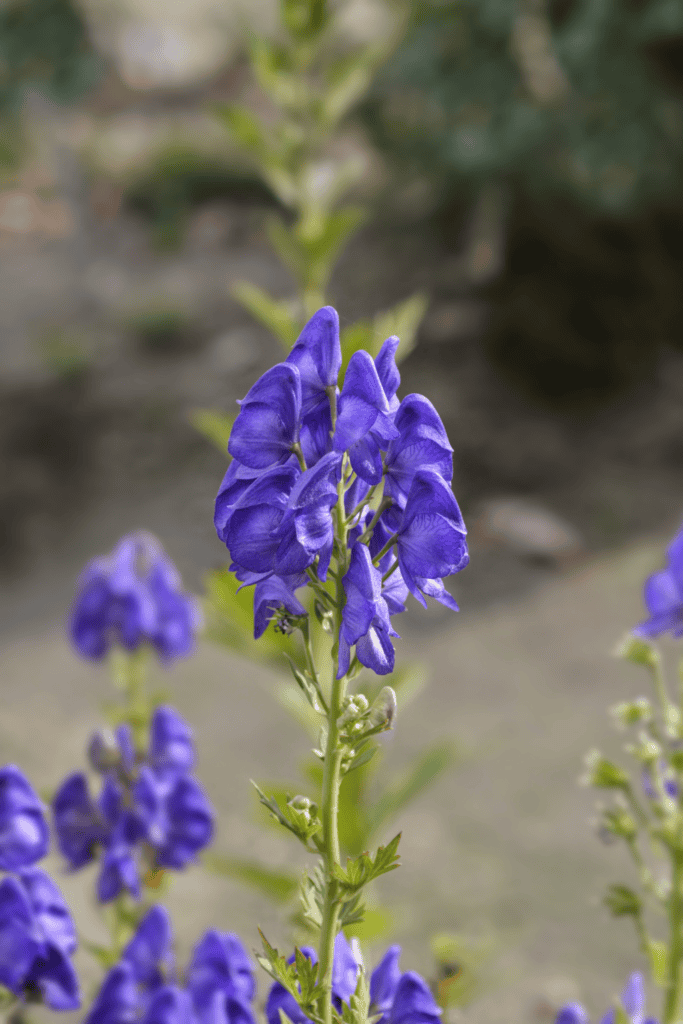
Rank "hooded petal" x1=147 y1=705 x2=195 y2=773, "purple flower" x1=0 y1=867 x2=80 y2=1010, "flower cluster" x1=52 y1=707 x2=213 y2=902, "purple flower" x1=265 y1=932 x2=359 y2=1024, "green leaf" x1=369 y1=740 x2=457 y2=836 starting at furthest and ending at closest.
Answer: "green leaf" x1=369 y1=740 x2=457 y2=836
"hooded petal" x1=147 y1=705 x2=195 y2=773
"flower cluster" x1=52 y1=707 x2=213 y2=902
"purple flower" x1=0 y1=867 x2=80 y2=1010
"purple flower" x1=265 y1=932 x2=359 y2=1024

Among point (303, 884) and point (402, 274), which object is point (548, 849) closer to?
point (303, 884)

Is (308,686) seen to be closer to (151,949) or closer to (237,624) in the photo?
(151,949)

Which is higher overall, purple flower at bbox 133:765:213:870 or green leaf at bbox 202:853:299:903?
green leaf at bbox 202:853:299:903

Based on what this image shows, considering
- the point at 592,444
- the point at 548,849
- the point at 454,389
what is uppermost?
the point at 454,389

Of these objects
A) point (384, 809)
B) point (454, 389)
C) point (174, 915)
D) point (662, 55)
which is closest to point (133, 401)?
point (454, 389)

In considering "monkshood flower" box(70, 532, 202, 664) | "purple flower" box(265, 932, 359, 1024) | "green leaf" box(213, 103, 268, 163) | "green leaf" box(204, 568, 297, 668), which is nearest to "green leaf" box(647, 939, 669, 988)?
"purple flower" box(265, 932, 359, 1024)

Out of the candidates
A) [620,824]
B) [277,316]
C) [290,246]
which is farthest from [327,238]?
[620,824]

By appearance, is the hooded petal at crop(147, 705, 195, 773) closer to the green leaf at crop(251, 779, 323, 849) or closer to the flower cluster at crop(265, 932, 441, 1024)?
the flower cluster at crop(265, 932, 441, 1024)
